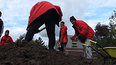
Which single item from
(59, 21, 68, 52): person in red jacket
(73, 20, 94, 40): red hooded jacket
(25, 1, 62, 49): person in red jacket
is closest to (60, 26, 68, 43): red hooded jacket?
(59, 21, 68, 52): person in red jacket

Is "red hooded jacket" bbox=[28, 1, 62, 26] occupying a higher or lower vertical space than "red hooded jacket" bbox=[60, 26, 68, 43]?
higher

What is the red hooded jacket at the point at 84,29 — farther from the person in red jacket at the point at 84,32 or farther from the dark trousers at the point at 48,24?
the dark trousers at the point at 48,24

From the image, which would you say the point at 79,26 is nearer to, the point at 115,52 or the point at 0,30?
the point at 115,52

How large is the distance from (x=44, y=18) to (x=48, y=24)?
0.31 metres

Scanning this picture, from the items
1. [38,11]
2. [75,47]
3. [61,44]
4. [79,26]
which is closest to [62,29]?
Answer: [61,44]

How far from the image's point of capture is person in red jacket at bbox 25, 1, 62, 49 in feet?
12.3

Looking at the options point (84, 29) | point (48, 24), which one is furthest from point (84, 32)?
point (48, 24)

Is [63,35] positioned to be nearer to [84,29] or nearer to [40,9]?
[84,29]

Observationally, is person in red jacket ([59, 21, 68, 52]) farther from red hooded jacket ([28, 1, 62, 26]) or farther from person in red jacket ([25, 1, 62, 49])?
red hooded jacket ([28, 1, 62, 26])

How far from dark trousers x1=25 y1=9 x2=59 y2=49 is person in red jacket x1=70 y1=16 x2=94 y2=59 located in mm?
864

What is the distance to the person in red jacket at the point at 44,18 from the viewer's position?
3.76 m

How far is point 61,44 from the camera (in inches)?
228

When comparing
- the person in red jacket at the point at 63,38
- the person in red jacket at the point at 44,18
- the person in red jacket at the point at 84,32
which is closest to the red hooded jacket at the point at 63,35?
the person in red jacket at the point at 63,38

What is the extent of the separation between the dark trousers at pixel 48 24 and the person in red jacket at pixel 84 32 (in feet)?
2.84
